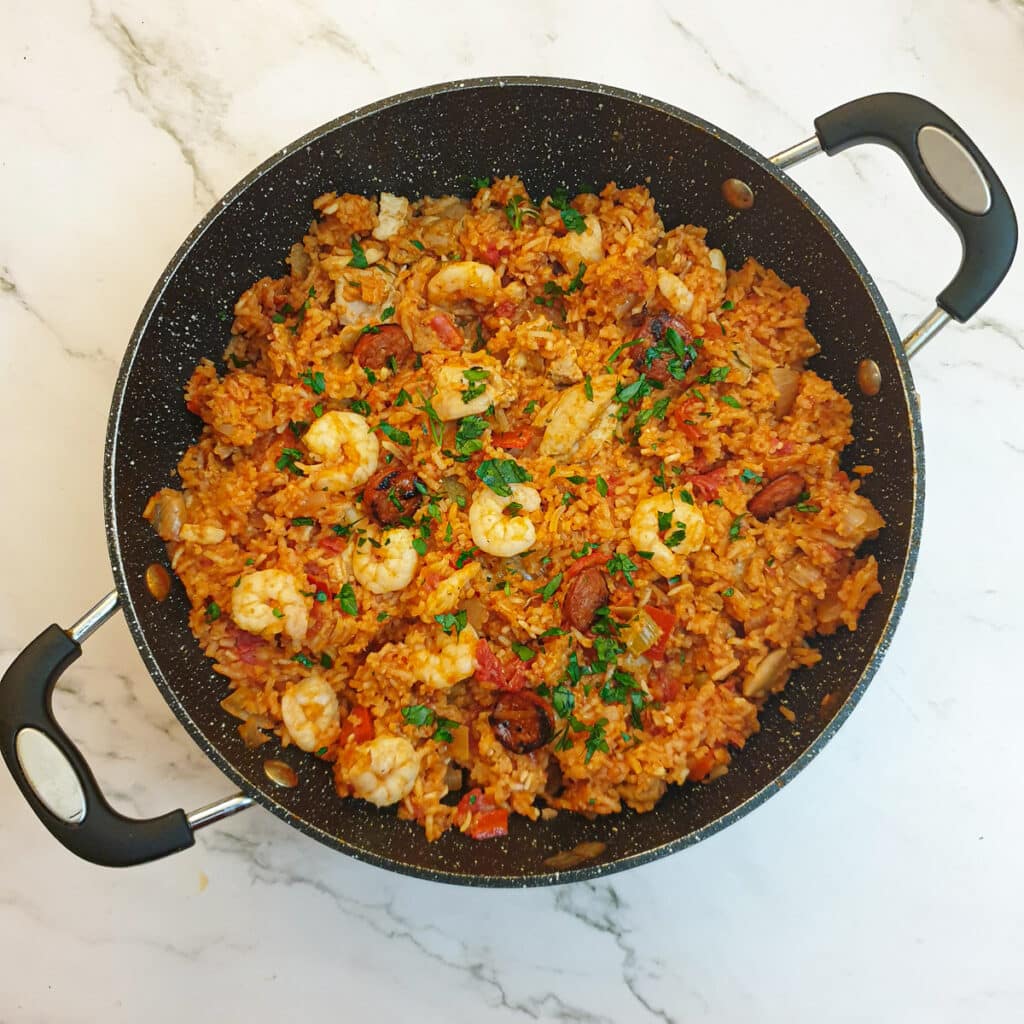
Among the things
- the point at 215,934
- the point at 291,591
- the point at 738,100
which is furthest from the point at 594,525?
the point at 215,934

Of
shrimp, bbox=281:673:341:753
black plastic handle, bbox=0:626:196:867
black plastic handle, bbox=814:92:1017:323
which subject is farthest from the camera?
shrimp, bbox=281:673:341:753

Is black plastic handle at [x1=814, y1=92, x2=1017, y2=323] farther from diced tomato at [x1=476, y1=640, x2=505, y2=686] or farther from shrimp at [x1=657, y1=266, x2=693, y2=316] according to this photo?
diced tomato at [x1=476, y1=640, x2=505, y2=686]

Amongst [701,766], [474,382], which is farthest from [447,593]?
[701,766]

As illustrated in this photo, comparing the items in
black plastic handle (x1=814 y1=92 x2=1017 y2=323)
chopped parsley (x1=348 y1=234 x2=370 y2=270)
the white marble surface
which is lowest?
the white marble surface

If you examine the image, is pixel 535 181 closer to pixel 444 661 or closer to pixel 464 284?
pixel 464 284

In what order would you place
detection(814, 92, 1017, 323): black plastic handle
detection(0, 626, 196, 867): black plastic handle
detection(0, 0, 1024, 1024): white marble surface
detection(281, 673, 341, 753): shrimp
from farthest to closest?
detection(0, 0, 1024, 1024): white marble surface, detection(281, 673, 341, 753): shrimp, detection(814, 92, 1017, 323): black plastic handle, detection(0, 626, 196, 867): black plastic handle

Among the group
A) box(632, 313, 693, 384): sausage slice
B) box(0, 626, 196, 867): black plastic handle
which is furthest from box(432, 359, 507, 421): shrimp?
box(0, 626, 196, 867): black plastic handle

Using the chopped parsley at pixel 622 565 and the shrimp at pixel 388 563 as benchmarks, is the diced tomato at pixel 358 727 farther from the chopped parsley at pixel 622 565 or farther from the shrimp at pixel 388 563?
the chopped parsley at pixel 622 565
